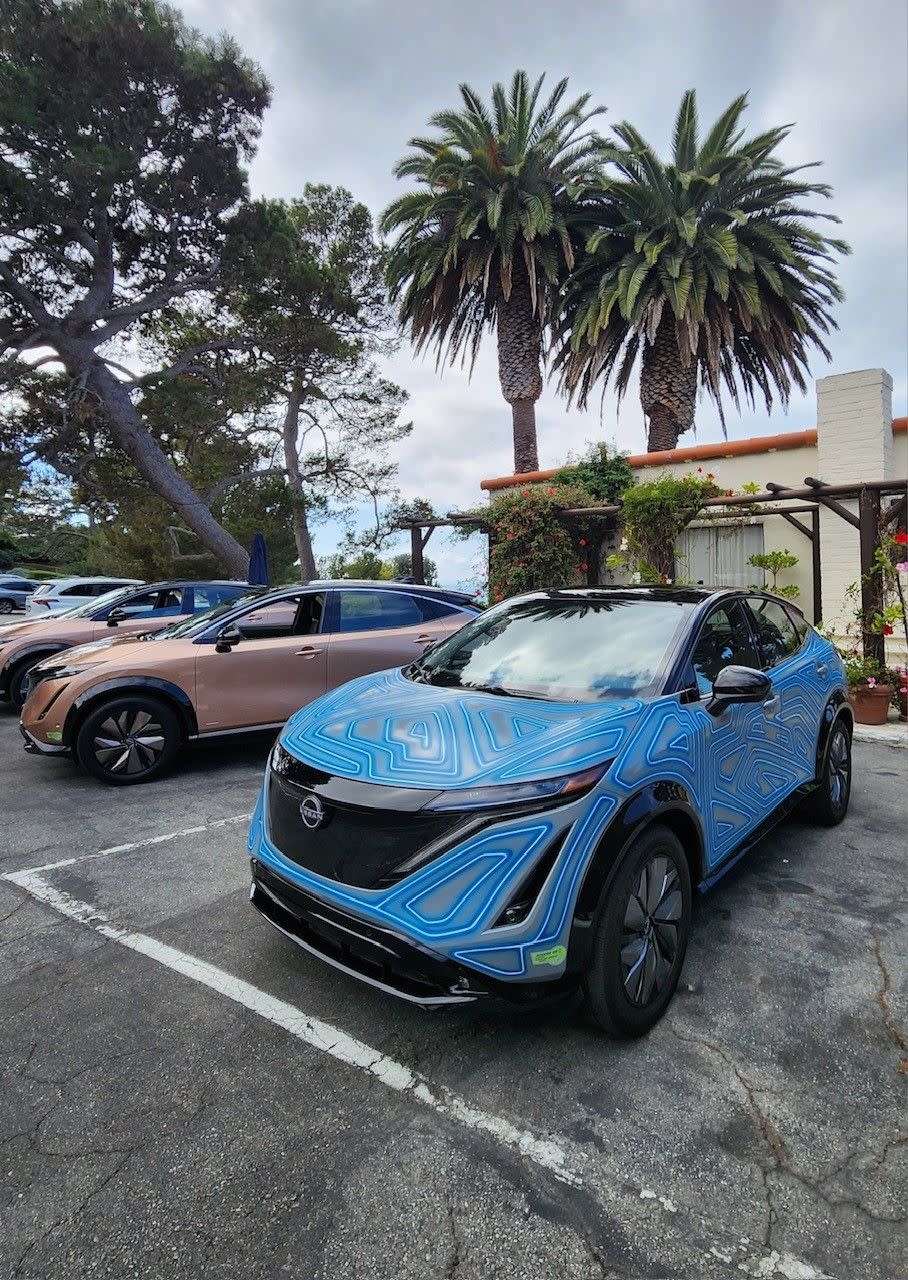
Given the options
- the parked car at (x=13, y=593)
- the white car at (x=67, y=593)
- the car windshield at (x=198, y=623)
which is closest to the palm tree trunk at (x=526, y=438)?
the white car at (x=67, y=593)

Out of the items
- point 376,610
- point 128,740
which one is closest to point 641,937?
point 128,740

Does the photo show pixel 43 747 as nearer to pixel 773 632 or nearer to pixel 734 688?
pixel 734 688

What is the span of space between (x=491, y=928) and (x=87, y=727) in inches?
170

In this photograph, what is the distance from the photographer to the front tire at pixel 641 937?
214cm

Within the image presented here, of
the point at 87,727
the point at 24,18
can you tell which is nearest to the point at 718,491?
the point at 87,727

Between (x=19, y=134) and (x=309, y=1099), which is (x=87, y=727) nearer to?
(x=309, y=1099)

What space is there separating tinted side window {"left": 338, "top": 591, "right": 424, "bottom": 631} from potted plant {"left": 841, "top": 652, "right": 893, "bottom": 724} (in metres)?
4.44

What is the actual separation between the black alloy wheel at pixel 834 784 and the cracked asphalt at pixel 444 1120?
96 cm

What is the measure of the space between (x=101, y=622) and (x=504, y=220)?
12.3 m

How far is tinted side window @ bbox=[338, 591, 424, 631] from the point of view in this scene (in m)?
6.36

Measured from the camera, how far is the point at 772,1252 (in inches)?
62.7

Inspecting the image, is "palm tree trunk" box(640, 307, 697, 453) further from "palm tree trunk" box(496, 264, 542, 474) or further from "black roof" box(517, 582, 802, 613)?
"black roof" box(517, 582, 802, 613)

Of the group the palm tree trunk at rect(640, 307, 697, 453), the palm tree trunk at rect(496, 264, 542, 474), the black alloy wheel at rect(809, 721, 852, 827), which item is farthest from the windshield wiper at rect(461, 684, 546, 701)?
the palm tree trunk at rect(496, 264, 542, 474)

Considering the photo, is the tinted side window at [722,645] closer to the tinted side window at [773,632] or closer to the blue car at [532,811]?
the blue car at [532,811]
